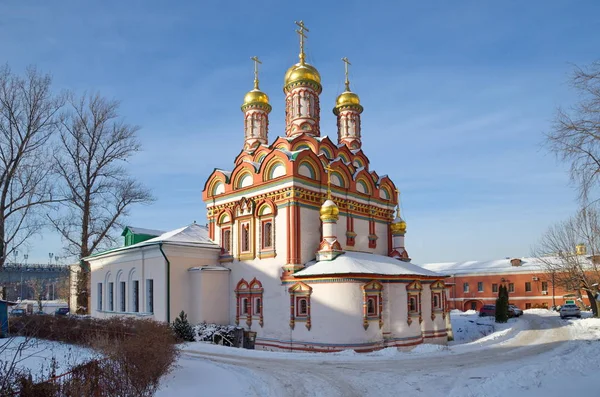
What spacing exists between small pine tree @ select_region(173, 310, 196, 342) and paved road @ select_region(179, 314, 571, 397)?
2.94m

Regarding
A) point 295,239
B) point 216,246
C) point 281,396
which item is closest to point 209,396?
point 281,396

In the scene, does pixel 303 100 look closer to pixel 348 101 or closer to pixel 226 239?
pixel 348 101

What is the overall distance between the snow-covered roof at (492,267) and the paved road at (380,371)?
2688 centimetres

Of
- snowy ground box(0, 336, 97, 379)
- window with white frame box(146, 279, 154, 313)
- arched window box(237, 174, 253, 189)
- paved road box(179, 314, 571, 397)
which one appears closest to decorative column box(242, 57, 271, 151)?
arched window box(237, 174, 253, 189)

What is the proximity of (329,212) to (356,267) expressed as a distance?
2614 mm

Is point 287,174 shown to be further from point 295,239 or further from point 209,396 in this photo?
point 209,396

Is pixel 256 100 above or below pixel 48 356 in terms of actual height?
above

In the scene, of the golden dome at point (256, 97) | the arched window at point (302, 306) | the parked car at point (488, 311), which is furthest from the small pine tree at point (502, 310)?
the golden dome at point (256, 97)

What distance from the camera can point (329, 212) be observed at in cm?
1955

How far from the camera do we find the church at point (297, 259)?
18.1m

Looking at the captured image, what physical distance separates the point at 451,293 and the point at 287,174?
31856 mm

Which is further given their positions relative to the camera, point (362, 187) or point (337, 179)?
point (362, 187)

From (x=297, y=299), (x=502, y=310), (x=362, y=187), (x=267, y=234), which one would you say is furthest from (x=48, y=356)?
(x=502, y=310)

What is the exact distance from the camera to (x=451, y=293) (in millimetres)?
46438
